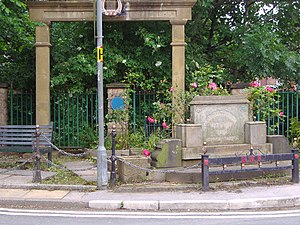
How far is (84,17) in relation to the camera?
1455 cm

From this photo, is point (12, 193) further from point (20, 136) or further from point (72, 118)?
point (72, 118)

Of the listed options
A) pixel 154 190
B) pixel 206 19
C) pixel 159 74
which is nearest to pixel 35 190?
pixel 154 190

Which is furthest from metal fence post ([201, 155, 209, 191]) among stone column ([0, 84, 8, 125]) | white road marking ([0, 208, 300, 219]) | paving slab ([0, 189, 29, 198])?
stone column ([0, 84, 8, 125])

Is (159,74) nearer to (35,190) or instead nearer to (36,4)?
(36,4)

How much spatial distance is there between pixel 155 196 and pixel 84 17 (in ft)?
24.6

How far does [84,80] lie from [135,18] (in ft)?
10.2

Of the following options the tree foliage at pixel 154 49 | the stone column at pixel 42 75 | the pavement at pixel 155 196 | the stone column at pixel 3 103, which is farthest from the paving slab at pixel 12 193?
the stone column at pixel 3 103

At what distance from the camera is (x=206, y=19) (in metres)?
18.3

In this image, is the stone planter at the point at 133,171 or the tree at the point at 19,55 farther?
the tree at the point at 19,55

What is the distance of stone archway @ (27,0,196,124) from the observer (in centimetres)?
1451

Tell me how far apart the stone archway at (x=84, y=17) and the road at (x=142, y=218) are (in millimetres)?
6851

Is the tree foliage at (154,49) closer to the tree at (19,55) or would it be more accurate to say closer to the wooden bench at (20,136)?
the tree at (19,55)

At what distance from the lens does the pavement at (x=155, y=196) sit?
845 cm

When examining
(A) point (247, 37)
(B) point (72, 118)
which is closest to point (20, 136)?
(B) point (72, 118)
